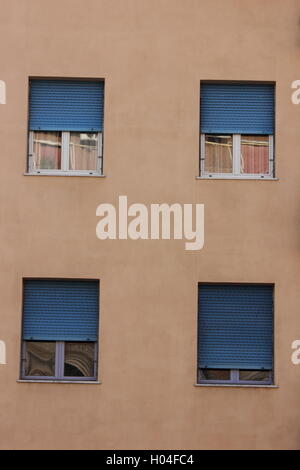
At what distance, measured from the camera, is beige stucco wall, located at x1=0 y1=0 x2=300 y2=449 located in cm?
1333

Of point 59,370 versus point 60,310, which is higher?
point 60,310

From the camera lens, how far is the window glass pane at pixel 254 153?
14.0m

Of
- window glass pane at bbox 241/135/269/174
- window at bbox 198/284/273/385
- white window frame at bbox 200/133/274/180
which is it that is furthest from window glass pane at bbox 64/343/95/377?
window glass pane at bbox 241/135/269/174

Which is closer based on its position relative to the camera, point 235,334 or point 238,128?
point 235,334

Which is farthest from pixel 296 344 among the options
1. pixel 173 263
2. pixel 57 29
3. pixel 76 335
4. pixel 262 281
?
pixel 57 29

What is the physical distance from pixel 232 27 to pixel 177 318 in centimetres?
416

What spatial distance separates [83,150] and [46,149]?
20.6 inches

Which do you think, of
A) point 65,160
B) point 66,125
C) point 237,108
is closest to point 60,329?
point 65,160

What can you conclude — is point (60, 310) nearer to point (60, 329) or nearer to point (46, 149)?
point (60, 329)

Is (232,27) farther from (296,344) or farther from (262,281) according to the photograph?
(296,344)

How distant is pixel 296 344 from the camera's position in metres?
13.4

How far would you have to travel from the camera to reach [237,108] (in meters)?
14.0

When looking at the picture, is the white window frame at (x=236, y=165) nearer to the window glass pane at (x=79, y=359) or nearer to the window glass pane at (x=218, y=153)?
the window glass pane at (x=218, y=153)

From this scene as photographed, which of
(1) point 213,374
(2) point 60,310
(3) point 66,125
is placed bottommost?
(1) point 213,374
